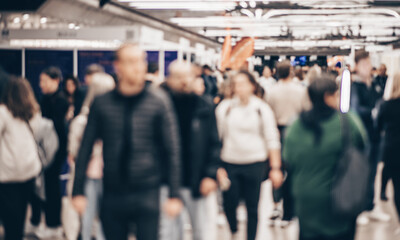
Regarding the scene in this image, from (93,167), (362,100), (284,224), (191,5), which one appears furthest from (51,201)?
(191,5)

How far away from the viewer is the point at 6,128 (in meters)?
4.27

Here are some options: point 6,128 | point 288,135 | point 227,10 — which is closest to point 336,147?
point 288,135

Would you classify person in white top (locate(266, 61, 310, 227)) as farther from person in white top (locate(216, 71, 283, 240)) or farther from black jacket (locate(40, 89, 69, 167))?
black jacket (locate(40, 89, 69, 167))

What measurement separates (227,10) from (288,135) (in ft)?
38.1

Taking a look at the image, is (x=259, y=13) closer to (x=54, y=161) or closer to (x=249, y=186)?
(x=54, y=161)

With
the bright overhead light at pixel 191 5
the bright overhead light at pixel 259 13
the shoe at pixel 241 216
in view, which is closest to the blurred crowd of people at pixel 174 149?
the shoe at pixel 241 216

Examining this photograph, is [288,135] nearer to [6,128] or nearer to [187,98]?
[187,98]

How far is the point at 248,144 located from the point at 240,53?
7174mm

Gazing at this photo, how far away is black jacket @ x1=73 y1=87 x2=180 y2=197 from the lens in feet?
9.45

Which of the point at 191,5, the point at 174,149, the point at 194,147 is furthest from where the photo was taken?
the point at 191,5

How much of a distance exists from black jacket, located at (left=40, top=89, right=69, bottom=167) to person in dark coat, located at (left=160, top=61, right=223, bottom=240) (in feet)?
5.81

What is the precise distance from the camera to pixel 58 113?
5496 millimetres

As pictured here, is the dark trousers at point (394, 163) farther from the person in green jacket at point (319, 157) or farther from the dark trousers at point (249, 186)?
the person in green jacket at point (319, 157)

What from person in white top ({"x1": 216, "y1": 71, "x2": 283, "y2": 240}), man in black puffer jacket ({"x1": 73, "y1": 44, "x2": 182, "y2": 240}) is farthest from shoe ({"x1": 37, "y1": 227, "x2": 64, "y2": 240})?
man in black puffer jacket ({"x1": 73, "y1": 44, "x2": 182, "y2": 240})
